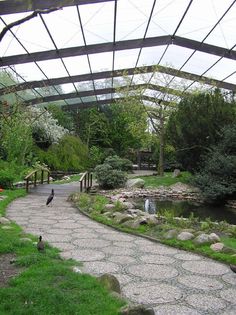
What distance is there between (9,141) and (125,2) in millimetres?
6701

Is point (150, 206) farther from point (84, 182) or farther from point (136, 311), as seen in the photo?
point (136, 311)

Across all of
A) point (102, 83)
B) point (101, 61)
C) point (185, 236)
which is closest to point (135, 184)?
point (101, 61)

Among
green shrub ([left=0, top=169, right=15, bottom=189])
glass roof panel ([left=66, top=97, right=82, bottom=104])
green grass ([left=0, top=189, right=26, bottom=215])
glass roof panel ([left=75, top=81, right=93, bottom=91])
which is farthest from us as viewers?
glass roof panel ([left=66, top=97, right=82, bottom=104])

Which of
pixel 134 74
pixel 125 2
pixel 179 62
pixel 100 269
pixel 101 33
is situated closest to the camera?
pixel 100 269

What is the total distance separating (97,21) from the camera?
1259 centimetres

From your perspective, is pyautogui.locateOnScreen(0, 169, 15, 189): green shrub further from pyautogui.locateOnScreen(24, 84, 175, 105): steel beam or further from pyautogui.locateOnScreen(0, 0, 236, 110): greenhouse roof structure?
pyautogui.locateOnScreen(24, 84, 175, 105): steel beam

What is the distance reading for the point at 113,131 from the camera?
2644cm

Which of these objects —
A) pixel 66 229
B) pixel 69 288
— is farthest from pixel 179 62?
pixel 69 288

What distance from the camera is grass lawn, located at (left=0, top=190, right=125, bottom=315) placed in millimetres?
2639

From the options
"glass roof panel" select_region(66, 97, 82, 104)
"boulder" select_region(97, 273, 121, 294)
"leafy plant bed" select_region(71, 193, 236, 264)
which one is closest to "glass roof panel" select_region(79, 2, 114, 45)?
"leafy plant bed" select_region(71, 193, 236, 264)

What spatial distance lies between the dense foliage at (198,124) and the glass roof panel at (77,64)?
4.76 meters

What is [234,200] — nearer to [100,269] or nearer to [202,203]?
[202,203]

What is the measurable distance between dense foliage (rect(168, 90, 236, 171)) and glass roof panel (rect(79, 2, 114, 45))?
4.30 metres

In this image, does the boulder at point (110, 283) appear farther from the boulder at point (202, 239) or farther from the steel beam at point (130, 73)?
the steel beam at point (130, 73)
